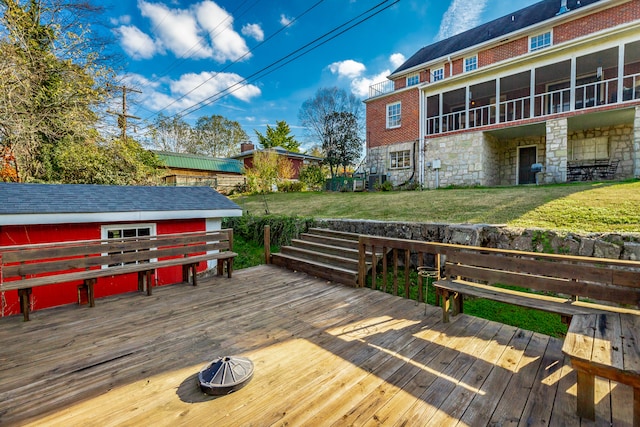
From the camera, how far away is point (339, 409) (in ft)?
6.31

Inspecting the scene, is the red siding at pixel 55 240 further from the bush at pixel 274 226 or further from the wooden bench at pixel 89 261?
the bush at pixel 274 226

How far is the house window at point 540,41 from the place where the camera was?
12.7 metres

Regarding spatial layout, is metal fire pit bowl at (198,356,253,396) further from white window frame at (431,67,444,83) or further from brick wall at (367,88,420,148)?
white window frame at (431,67,444,83)

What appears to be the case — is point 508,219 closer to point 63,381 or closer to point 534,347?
point 534,347

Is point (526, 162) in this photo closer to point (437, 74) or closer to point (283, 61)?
point (437, 74)

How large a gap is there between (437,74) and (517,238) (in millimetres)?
14302

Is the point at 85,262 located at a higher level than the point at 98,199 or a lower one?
lower

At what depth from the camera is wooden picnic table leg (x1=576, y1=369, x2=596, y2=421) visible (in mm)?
1754

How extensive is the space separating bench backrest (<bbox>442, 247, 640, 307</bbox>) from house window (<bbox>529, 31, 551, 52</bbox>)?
1469 centimetres

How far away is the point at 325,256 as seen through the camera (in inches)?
215

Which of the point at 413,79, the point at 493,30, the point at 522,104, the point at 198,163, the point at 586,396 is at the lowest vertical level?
the point at 586,396

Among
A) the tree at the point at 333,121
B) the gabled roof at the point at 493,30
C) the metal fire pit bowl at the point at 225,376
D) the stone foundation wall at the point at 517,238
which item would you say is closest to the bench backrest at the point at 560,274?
the stone foundation wall at the point at 517,238

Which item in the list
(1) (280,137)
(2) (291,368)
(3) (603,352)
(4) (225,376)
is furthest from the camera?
(1) (280,137)

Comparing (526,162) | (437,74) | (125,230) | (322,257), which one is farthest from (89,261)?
(437,74)
